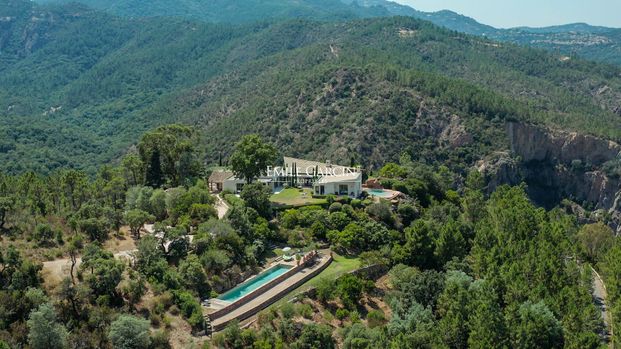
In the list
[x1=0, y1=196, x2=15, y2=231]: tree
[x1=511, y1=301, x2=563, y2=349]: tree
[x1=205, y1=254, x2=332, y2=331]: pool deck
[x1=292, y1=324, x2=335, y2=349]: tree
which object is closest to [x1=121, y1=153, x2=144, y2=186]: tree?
[x1=0, y1=196, x2=15, y2=231]: tree

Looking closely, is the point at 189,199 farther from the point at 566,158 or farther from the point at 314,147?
the point at 566,158

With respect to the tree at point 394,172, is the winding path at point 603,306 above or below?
below

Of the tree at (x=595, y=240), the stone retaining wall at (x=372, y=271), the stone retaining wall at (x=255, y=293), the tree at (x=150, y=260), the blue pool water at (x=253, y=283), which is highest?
the tree at (x=150, y=260)

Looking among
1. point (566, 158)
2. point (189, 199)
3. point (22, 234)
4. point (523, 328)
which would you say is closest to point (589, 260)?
point (523, 328)

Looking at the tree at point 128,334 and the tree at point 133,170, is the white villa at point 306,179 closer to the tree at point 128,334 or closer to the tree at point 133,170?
the tree at point 133,170

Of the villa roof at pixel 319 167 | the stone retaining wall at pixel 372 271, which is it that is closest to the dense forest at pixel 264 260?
the stone retaining wall at pixel 372 271

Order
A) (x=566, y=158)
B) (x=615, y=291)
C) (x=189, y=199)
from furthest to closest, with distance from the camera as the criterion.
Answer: (x=566, y=158), (x=189, y=199), (x=615, y=291)
